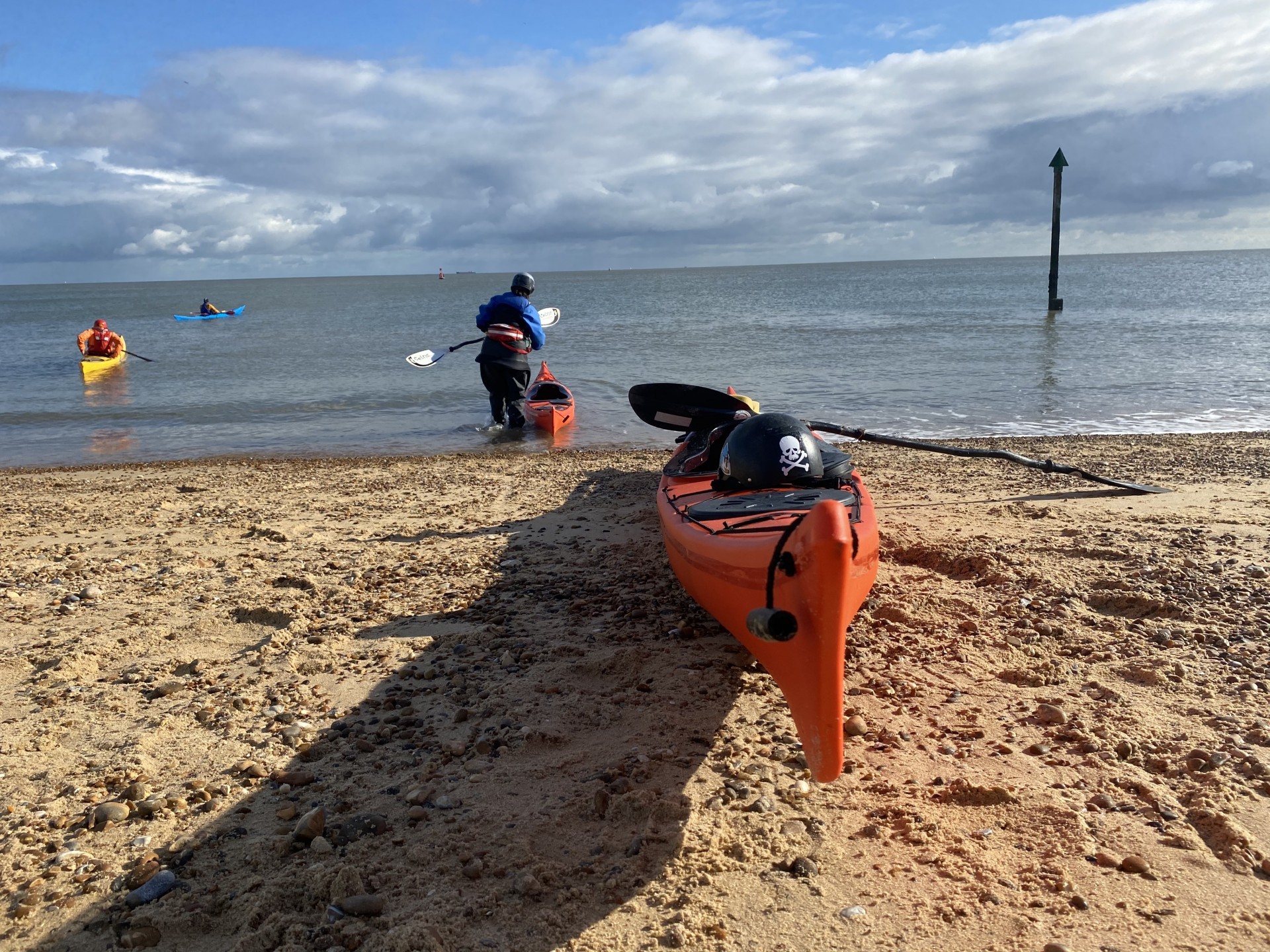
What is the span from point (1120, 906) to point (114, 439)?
1512 centimetres

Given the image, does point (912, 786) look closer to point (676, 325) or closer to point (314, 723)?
point (314, 723)

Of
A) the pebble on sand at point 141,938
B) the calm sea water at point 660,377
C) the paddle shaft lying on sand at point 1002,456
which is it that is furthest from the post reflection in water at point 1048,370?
the pebble on sand at point 141,938

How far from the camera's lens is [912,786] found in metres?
3.37

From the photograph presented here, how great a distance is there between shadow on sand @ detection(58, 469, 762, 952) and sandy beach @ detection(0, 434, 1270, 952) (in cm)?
1

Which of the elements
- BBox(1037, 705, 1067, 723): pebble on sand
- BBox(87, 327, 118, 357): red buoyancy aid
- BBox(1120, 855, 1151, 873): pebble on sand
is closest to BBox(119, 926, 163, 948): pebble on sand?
BBox(1120, 855, 1151, 873): pebble on sand

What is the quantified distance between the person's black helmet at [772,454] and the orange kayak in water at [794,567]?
94 millimetres

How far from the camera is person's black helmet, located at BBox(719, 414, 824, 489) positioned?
532 centimetres

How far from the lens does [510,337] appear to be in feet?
41.2

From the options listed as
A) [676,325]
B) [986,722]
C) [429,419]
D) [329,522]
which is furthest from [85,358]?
[986,722]

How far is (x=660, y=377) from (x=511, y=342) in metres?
7.99

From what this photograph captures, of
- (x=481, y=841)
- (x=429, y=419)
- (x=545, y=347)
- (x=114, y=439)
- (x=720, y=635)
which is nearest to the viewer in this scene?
(x=481, y=841)

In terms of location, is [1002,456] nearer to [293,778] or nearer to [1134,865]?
[1134,865]

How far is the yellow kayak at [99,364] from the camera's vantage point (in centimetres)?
2242

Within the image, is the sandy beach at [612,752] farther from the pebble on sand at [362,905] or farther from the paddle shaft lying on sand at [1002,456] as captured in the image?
the paddle shaft lying on sand at [1002,456]
